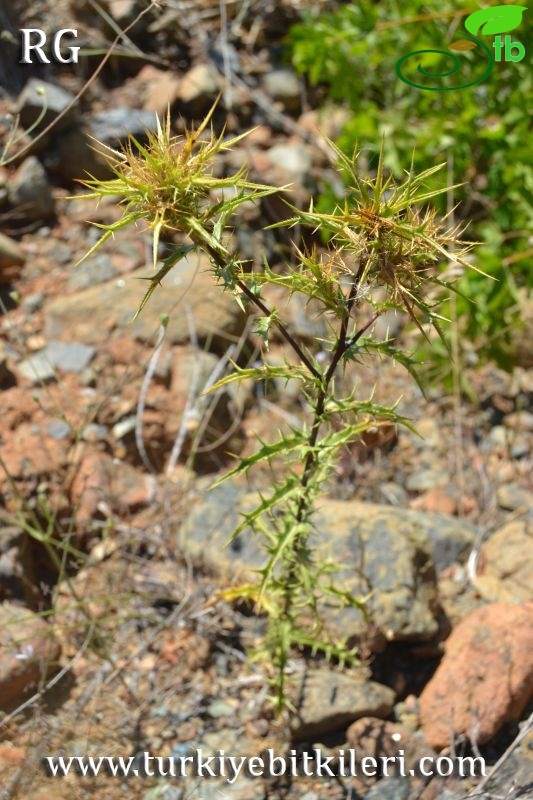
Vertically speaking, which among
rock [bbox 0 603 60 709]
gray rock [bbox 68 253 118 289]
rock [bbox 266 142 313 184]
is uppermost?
rock [bbox 266 142 313 184]

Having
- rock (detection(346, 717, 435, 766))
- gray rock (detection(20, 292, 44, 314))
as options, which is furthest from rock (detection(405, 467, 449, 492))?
gray rock (detection(20, 292, 44, 314))

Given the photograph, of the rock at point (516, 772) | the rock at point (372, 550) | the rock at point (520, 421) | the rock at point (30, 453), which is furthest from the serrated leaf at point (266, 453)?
the rock at point (520, 421)

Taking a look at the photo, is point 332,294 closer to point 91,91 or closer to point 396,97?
point 396,97

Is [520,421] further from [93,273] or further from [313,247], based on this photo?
[313,247]

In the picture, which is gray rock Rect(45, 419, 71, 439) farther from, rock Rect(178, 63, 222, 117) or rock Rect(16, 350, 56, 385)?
rock Rect(178, 63, 222, 117)

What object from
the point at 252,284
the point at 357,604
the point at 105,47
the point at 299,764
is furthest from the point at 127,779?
the point at 105,47

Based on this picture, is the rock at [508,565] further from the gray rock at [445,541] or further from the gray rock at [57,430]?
the gray rock at [57,430]

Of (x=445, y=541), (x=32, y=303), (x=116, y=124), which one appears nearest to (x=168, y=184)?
(x=445, y=541)
